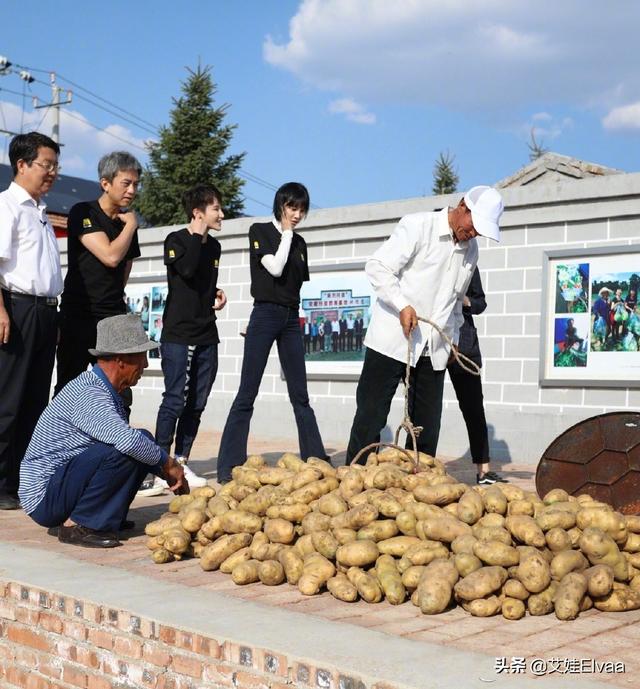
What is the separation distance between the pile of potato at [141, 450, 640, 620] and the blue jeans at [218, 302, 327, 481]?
2.22m

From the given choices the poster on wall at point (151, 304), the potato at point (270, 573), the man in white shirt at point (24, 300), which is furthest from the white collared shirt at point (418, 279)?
the poster on wall at point (151, 304)

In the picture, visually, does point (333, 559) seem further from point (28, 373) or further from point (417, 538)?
point (28, 373)

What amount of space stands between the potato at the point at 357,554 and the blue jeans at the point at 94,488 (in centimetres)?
132

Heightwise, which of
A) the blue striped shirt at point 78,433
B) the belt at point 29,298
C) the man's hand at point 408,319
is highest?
the belt at point 29,298

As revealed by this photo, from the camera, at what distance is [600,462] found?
590 cm

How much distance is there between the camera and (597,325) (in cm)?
982

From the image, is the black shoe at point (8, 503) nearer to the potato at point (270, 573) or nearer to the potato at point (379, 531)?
the potato at point (270, 573)

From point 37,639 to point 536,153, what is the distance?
Answer: 152 feet

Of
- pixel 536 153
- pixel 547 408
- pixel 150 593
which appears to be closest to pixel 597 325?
pixel 547 408

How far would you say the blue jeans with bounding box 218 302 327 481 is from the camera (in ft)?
24.4

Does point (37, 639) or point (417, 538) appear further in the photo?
point (417, 538)

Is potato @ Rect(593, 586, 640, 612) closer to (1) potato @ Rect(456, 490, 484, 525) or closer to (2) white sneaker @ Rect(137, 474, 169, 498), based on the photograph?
(1) potato @ Rect(456, 490, 484, 525)

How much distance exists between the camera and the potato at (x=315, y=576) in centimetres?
416

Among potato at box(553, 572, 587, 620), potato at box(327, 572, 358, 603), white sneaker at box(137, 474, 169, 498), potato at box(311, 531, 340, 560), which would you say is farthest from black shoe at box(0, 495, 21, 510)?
potato at box(553, 572, 587, 620)
